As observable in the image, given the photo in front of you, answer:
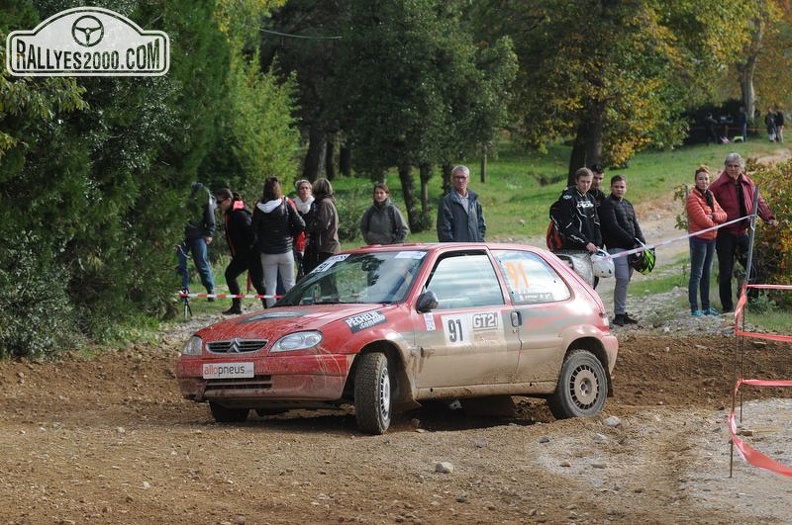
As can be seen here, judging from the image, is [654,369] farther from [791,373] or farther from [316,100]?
[316,100]

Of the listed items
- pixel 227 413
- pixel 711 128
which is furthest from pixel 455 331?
pixel 711 128

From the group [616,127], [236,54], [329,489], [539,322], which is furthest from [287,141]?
[329,489]

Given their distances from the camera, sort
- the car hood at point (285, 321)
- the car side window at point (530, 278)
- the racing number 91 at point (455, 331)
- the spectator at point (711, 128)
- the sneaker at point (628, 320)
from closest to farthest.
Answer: the car hood at point (285, 321) → the racing number 91 at point (455, 331) → the car side window at point (530, 278) → the sneaker at point (628, 320) → the spectator at point (711, 128)

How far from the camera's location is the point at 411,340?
36.8ft

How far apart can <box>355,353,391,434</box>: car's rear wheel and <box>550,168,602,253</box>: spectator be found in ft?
22.5

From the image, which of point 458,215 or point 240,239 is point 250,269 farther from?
point 458,215

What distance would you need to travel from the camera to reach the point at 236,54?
38.8 meters

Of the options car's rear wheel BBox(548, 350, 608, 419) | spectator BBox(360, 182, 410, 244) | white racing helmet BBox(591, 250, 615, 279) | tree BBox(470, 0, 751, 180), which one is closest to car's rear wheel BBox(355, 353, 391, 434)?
car's rear wheel BBox(548, 350, 608, 419)

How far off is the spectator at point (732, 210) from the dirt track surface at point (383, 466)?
4676 mm

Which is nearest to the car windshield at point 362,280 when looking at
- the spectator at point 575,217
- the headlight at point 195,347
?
the headlight at point 195,347

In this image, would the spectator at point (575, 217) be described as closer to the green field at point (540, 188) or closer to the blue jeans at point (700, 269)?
the blue jeans at point (700, 269)

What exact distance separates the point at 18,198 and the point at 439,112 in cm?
2529

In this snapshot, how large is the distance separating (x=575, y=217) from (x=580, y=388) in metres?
5.18

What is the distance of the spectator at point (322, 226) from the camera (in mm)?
17797
